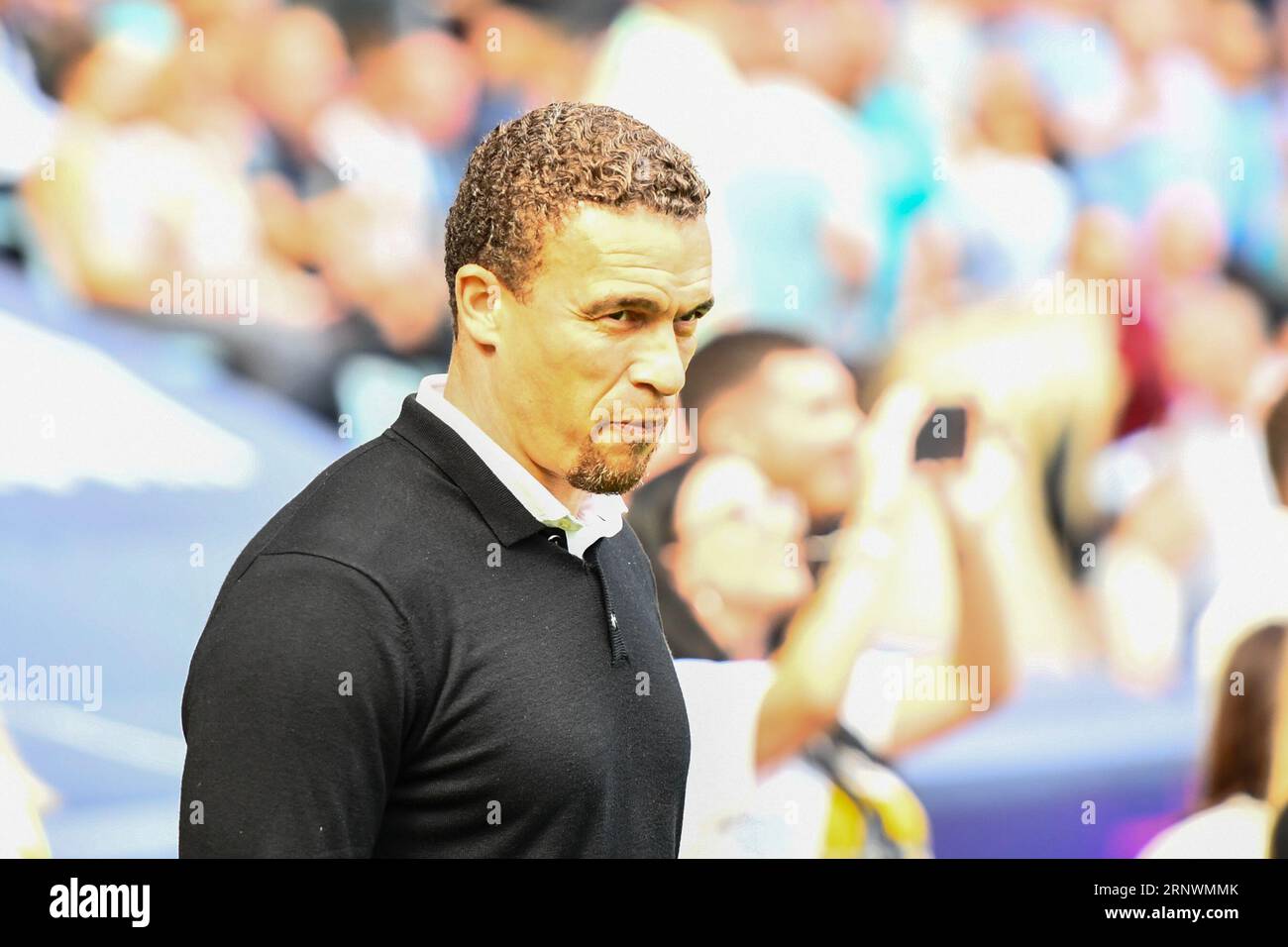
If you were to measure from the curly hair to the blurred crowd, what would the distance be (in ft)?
5.72

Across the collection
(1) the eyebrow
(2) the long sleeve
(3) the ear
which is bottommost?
(2) the long sleeve

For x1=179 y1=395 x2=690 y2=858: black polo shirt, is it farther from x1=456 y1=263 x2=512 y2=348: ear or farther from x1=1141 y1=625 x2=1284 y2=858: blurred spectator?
x1=1141 y1=625 x2=1284 y2=858: blurred spectator

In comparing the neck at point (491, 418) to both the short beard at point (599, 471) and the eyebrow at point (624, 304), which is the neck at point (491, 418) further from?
the eyebrow at point (624, 304)

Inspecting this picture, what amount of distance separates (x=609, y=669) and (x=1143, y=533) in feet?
8.12

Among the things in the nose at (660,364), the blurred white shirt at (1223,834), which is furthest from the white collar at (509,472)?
the blurred white shirt at (1223,834)

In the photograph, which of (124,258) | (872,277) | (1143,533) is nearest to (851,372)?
(872,277)

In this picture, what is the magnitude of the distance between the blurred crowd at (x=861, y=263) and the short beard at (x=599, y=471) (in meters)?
1.79

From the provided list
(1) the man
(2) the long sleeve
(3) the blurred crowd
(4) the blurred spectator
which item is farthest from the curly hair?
(4) the blurred spectator

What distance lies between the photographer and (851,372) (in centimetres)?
319

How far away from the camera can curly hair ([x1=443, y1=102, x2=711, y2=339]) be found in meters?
1.24

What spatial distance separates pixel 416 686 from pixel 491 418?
309 mm

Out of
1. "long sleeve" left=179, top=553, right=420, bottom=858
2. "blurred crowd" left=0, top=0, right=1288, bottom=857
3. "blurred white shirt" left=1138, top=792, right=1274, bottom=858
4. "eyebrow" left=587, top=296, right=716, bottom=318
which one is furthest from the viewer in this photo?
"blurred white shirt" left=1138, top=792, right=1274, bottom=858

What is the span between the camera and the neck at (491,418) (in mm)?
1302

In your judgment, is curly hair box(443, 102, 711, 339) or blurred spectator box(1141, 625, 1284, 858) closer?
curly hair box(443, 102, 711, 339)
